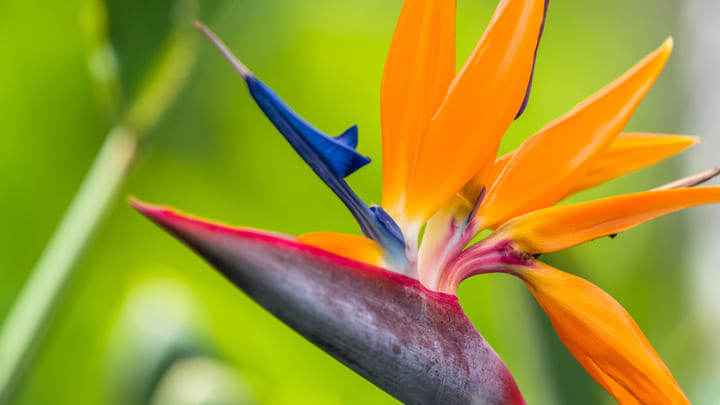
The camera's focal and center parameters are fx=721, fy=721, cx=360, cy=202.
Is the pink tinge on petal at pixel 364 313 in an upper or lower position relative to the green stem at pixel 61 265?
lower

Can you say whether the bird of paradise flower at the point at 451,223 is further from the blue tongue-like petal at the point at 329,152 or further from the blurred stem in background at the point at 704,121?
the blurred stem in background at the point at 704,121

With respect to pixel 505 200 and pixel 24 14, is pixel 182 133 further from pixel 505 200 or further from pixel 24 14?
pixel 505 200

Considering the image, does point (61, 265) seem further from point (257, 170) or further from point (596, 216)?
point (257, 170)

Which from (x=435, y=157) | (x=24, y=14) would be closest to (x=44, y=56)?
(x=24, y=14)

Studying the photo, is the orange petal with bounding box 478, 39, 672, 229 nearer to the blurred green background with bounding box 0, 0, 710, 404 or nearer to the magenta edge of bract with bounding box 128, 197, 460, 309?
the magenta edge of bract with bounding box 128, 197, 460, 309

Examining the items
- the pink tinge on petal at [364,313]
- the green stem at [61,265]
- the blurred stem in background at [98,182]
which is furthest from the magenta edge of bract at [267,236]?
the green stem at [61,265]

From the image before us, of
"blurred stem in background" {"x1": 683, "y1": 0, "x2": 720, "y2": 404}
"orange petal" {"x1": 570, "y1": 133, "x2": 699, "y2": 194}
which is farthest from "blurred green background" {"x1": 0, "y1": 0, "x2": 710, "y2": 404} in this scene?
"orange petal" {"x1": 570, "y1": 133, "x2": 699, "y2": 194}
